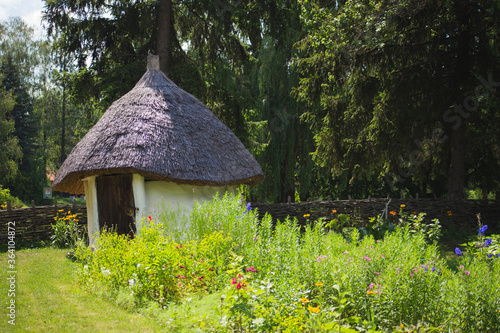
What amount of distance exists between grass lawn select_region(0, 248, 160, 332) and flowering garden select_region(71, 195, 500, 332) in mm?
199

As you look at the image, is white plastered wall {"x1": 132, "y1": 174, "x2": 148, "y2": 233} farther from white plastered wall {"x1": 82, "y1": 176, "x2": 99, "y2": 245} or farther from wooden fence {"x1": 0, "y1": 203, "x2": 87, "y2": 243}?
wooden fence {"x1": 0, "y1": 203, "x2": 87, "y2": 243}

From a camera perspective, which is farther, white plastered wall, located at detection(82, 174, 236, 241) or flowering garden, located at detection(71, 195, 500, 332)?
white plastered wall, located at detection(82, 174, 236, 241)

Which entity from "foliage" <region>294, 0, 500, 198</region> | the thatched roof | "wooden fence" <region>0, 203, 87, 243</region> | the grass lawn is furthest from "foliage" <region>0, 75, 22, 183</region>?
"foliage" <region>294, 0, 500, 198</region>

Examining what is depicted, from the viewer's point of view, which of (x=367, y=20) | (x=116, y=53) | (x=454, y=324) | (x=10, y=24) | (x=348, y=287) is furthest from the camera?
(x=10, y=24)

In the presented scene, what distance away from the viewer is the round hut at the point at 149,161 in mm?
8102

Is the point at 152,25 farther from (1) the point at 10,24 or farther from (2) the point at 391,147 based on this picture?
(1) the point at 10,24

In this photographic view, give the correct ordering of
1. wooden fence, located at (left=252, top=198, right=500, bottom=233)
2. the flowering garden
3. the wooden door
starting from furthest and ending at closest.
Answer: wooden fence, located at (left=252, top=198, right=500, bottom=233) < the wooden door < the flowering garden

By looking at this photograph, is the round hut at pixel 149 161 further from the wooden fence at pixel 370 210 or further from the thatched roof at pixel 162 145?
the wooden fence at pixel 370 210

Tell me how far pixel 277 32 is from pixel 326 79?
6.66ft

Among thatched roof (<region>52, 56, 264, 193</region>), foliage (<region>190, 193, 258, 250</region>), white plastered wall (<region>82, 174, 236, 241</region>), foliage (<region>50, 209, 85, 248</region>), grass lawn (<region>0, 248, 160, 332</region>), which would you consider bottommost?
grass lawn (<region>0, 248, 160, 332</region>)

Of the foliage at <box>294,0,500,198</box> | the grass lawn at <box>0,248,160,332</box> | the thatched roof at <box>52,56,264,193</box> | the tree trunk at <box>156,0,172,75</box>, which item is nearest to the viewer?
the grass lawn at <box>0,248,160,332</box>

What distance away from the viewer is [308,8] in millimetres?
11367

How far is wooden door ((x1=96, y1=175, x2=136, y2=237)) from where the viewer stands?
27.4 feet

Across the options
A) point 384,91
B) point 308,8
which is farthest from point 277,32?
point 384,91
